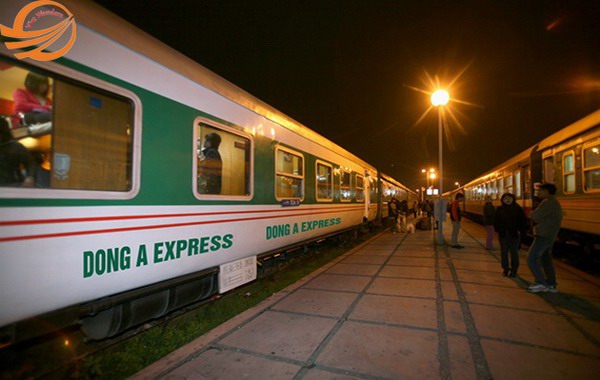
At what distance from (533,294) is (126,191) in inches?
232

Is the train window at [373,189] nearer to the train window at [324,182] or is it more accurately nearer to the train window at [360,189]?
the train window at [360,189]

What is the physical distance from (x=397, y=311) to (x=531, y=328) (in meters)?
1.50

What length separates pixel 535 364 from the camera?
9.45 feet

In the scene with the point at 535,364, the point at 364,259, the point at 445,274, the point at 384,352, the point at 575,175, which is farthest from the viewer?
the point at 364,259

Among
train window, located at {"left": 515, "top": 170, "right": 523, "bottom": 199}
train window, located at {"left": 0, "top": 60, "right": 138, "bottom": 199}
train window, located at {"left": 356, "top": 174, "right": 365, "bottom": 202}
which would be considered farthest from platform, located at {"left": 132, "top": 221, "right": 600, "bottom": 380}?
train window, located at {"left": 515, "top": 170, "right": 523, "bottom": 199}

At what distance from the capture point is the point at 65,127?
8.29ft

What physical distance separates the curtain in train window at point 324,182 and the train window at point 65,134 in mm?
5093

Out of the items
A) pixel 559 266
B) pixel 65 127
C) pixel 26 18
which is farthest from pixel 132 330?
pixel 559 266

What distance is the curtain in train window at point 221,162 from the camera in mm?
3859

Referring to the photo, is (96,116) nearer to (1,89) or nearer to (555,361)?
(1,89)

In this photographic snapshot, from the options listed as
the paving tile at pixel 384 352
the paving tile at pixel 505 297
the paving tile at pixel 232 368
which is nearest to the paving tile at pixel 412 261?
the paving tile at pixel 505 297

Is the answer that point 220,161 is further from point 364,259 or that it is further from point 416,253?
point 416,253

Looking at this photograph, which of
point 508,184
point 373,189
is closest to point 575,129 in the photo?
point 508,184

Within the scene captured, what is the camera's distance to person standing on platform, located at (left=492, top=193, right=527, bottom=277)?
5.88m
